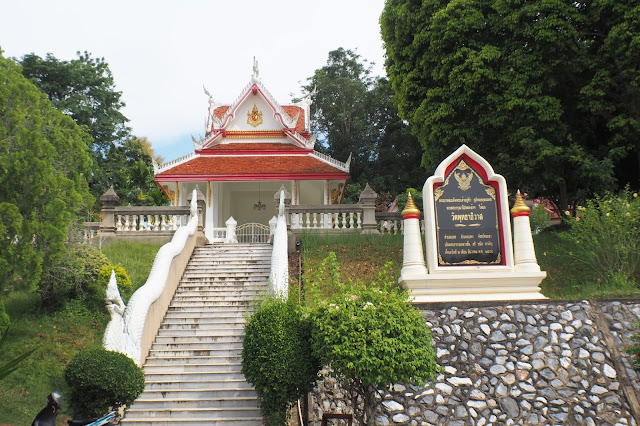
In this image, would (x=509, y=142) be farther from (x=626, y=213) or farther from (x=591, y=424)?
(x=591, y=424)

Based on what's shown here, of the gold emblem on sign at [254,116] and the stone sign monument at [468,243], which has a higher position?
the gold emblem on sign at [254,116]

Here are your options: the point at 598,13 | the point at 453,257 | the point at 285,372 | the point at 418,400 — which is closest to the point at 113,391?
the point at 285,372

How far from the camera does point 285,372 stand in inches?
276

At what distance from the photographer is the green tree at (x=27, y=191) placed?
27.8ft

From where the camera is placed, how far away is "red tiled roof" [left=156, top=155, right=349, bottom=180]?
2006 centimetres

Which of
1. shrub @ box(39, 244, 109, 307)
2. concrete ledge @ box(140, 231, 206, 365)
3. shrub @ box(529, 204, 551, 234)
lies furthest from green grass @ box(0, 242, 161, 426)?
shrub @ box(529, 204, 551, 234)

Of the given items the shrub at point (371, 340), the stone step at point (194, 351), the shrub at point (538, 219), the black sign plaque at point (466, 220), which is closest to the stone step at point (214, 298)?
the stone step at point (194, 351)

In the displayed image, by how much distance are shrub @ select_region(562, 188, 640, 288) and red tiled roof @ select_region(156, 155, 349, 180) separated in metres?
10.3

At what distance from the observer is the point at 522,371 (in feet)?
25.5

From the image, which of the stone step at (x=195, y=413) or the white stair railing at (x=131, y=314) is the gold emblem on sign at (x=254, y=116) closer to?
the white stair railing at (x=131, y=314)

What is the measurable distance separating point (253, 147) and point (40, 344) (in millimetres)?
14349

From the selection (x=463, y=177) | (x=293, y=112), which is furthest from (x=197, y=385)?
(x=293, y=112)

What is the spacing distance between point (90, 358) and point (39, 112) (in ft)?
14.6

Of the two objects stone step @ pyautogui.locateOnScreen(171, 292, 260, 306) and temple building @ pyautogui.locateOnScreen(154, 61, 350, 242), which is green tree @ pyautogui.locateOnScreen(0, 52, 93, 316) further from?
temple building @ pyautogui.locateOnScreen(154, 61, 350, 242)
